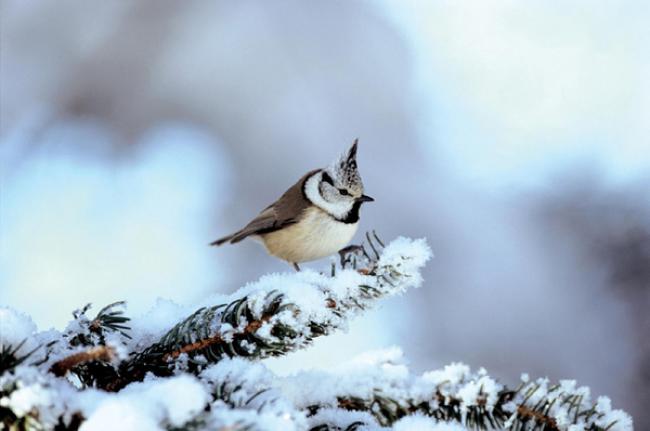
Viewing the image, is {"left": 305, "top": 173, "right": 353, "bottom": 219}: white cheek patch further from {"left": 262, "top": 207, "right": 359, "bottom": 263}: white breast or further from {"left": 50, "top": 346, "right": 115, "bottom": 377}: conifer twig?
{"left": 50, "top": 346, "right": 115, "bottom": 377}: conifer twig

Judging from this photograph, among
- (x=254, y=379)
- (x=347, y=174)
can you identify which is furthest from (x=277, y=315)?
(x=347, y=174)

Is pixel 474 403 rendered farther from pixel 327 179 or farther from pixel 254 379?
pixel 327 179

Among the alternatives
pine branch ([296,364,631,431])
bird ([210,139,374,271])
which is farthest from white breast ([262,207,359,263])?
pine branch ([296,364,631,431])

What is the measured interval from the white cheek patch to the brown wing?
0.05ft

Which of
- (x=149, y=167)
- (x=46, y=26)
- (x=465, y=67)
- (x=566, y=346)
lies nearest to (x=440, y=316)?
(x=566, y=346)

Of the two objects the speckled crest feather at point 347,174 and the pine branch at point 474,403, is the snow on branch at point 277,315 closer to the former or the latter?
the pine branch at point 474,403

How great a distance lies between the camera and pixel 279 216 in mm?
1522

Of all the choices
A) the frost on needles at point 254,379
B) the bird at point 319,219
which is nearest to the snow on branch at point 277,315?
the frost on needles at point 254,379

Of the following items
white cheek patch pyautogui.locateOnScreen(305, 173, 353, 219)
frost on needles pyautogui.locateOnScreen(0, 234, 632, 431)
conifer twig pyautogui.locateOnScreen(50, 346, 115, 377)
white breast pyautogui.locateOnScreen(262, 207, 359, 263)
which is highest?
white cheek patch pyautogui.locateOnScreen(305, 173, 353, 219)

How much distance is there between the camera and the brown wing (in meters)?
1.50

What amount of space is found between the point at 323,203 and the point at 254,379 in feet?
3.25

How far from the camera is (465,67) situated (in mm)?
2150

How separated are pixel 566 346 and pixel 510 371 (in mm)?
167

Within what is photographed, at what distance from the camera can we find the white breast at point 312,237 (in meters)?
1.43
